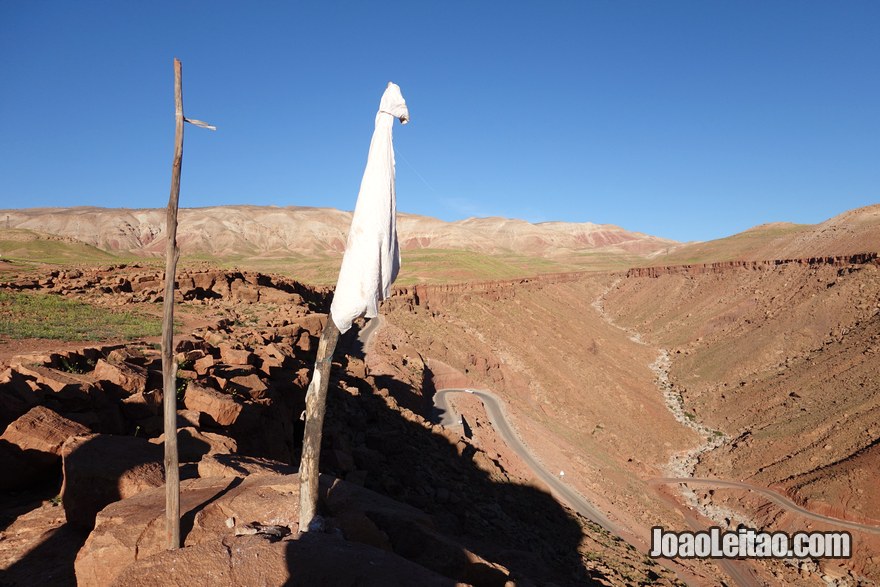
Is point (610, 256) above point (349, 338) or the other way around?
above

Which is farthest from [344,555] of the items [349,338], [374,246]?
[349,338]

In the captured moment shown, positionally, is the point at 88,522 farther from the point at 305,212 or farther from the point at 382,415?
the point at 305,212

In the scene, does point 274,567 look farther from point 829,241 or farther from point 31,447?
point 829,241

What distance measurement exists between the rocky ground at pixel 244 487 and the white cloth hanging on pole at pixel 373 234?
233 cm

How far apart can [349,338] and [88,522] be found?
3291cm

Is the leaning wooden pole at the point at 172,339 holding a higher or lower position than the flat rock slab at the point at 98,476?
higher

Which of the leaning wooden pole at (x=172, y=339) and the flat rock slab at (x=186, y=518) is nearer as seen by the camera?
the flat rock slab at (x=186, y=518)

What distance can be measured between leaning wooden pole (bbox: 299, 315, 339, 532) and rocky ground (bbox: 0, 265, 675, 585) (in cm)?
37

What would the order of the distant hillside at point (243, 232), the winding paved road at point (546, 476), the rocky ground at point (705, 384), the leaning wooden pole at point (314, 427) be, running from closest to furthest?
the leaning wooden pole at point (314, 427) → the winding paved road at point (546, 476) → the rocky ground at point (705, 384) → the distant hillside at point (243, 232)

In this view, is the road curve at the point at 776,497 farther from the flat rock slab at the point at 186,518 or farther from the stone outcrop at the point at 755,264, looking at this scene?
the stone outcrop at the point at 755,264

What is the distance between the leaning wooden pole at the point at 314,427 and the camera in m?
5.18

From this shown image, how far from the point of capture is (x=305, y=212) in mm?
175375

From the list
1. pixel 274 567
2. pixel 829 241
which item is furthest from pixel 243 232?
pixel 274 567

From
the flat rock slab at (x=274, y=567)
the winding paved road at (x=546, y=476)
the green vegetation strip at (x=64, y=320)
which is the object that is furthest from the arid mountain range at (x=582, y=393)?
the green vegetation strip at (x=64, y=320)
